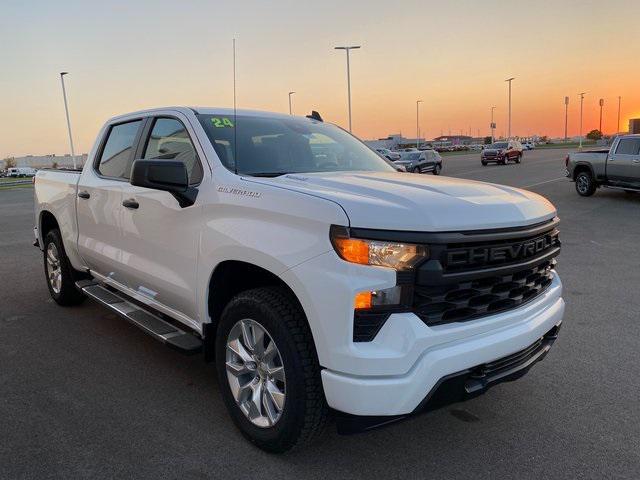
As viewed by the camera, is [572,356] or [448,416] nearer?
[448,416]

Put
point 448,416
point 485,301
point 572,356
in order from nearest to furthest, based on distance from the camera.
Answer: point 485,301
point 448,416
point 572,356

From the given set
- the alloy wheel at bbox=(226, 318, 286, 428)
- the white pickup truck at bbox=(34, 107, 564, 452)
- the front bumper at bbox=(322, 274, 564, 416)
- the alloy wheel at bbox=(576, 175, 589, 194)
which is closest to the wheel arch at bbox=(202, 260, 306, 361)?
the white pickup truck at bbox=(34, 107, 564, 452)

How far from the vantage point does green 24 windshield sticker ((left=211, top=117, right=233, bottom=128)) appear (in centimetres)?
368

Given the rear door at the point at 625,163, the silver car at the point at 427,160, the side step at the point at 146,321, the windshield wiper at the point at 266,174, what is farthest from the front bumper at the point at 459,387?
the silver car at the point at 427,160

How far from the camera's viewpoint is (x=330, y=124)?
481 cm

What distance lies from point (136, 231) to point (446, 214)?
7.87 ft

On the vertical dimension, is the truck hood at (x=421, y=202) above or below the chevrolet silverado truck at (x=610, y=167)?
above

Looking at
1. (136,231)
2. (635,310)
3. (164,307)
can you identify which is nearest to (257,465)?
(164,307)

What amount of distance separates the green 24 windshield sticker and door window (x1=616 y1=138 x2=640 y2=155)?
1372 centimetres

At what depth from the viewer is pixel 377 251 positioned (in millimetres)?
2381

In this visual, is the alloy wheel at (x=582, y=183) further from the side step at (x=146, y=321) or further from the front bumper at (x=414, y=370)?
the front bumper at (x=414, y=370)

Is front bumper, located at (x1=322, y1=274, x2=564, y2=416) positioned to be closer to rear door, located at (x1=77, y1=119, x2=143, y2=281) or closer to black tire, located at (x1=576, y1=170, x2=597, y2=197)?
rear door, located at (x1=77, y1=119, x2=143, y2=281)

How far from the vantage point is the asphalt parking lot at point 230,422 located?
9.18ft

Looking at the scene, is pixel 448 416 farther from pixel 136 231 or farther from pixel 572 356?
pixel 136 231
